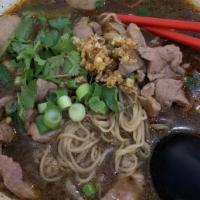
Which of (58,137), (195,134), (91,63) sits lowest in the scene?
(195,134)

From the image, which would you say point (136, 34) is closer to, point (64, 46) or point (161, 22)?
point (161, 22)

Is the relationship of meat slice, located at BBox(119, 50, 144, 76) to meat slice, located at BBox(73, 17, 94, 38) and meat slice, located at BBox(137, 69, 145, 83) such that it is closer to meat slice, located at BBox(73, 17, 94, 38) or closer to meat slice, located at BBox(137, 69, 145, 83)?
meat slice, located at BBox(137, 69, 145, 83)

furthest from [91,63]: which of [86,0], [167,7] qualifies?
[167,7]

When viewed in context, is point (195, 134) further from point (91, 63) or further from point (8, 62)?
point (8, 62)

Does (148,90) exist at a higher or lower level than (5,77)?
lower

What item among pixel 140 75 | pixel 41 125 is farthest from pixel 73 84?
pixel 140 75

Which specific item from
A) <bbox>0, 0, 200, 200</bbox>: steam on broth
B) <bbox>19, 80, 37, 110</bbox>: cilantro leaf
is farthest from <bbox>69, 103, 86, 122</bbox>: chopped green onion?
<bbox>19, 80, 37, 110</bbox>: cilantro leaf
